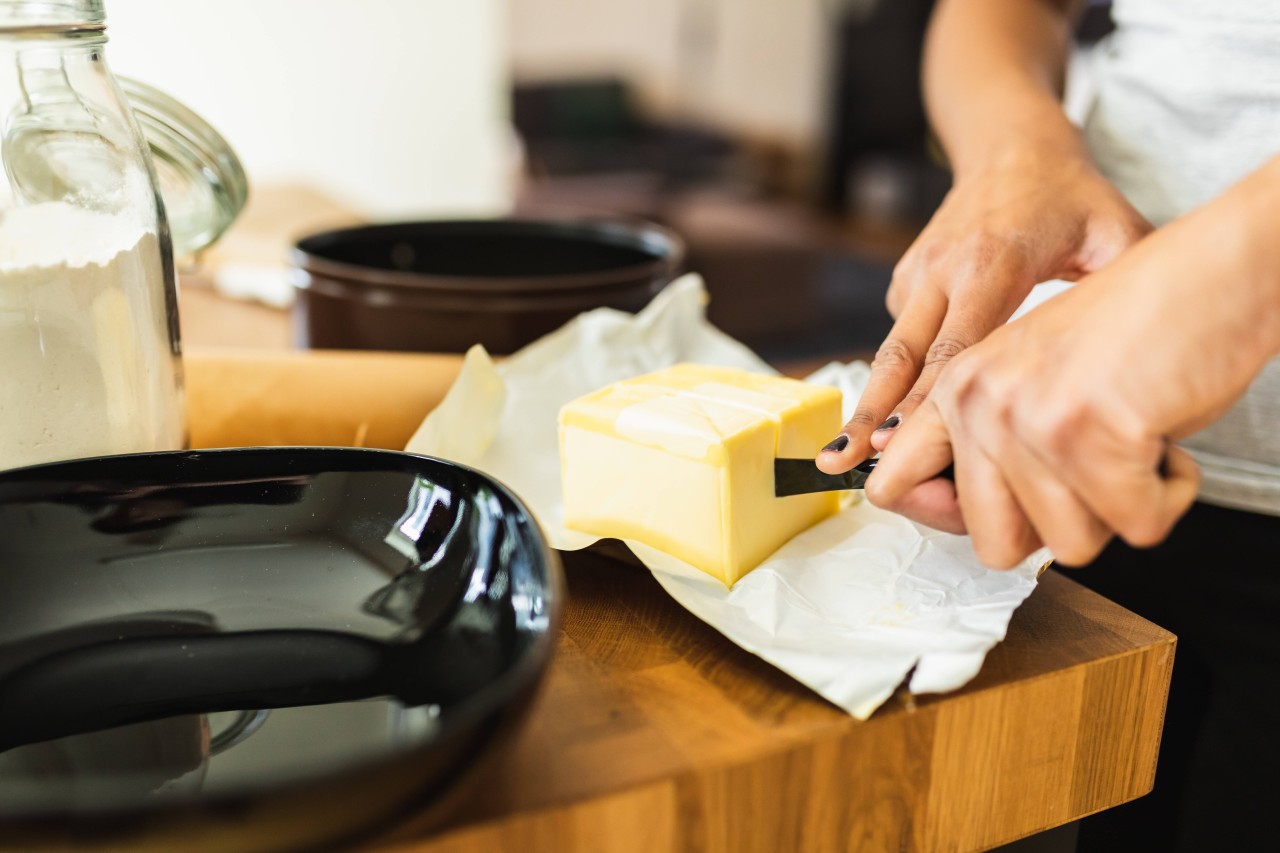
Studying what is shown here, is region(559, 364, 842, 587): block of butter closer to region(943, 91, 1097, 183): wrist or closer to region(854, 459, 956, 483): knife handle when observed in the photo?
region(854, 459, 956, 483): knife handle

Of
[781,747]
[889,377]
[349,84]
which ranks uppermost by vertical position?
[349,84]

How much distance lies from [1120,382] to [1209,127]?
1.47ft

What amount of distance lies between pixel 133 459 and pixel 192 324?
54 centimetres

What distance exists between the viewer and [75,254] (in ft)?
1.61

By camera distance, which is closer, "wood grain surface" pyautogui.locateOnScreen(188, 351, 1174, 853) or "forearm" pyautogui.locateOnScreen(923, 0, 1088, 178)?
"wood grain surface" pyautogui.locateOnScreen(188, 351, 1174, 853)

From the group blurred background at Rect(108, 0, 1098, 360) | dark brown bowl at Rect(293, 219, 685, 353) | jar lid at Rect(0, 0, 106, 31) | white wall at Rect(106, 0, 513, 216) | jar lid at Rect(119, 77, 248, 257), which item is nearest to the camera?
jar lid at Rect(0, 0, 106, 31)

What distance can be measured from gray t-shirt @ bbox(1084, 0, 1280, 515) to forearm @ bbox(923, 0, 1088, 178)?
0.23ft

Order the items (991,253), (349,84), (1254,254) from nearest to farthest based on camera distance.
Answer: (1254,254) → (991,253) → (349,84)

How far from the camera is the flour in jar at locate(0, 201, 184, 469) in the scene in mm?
479

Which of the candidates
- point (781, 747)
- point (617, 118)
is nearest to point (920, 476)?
point (781, 747)

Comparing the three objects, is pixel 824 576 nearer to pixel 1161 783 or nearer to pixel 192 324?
pixel 1161 783

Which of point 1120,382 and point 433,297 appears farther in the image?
point 433,297

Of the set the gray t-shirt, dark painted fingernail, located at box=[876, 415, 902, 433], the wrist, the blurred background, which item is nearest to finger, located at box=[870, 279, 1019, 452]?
dark painted fingernail, located at box=[876, 415, 902, 433]

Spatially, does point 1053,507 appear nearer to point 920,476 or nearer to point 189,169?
point 920,476
